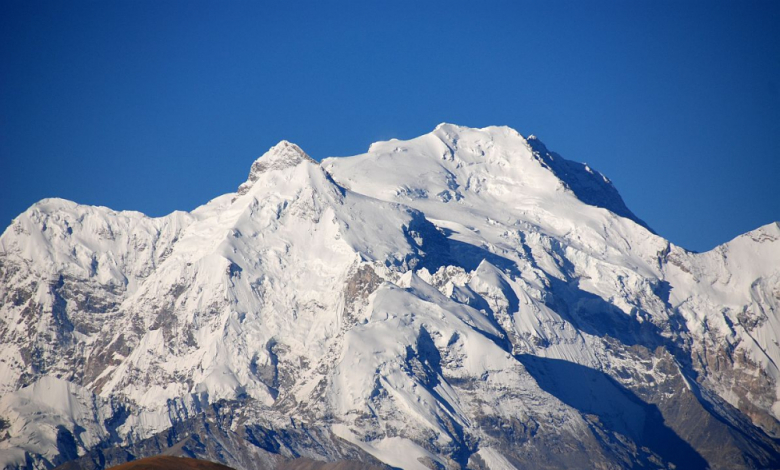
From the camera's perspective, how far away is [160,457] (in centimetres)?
15612

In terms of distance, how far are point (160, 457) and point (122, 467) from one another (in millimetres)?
7086

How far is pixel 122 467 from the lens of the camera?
5891 inches

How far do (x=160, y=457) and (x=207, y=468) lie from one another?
17.9 feet

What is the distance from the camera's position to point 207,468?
154 metres

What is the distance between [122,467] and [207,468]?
9.37m
